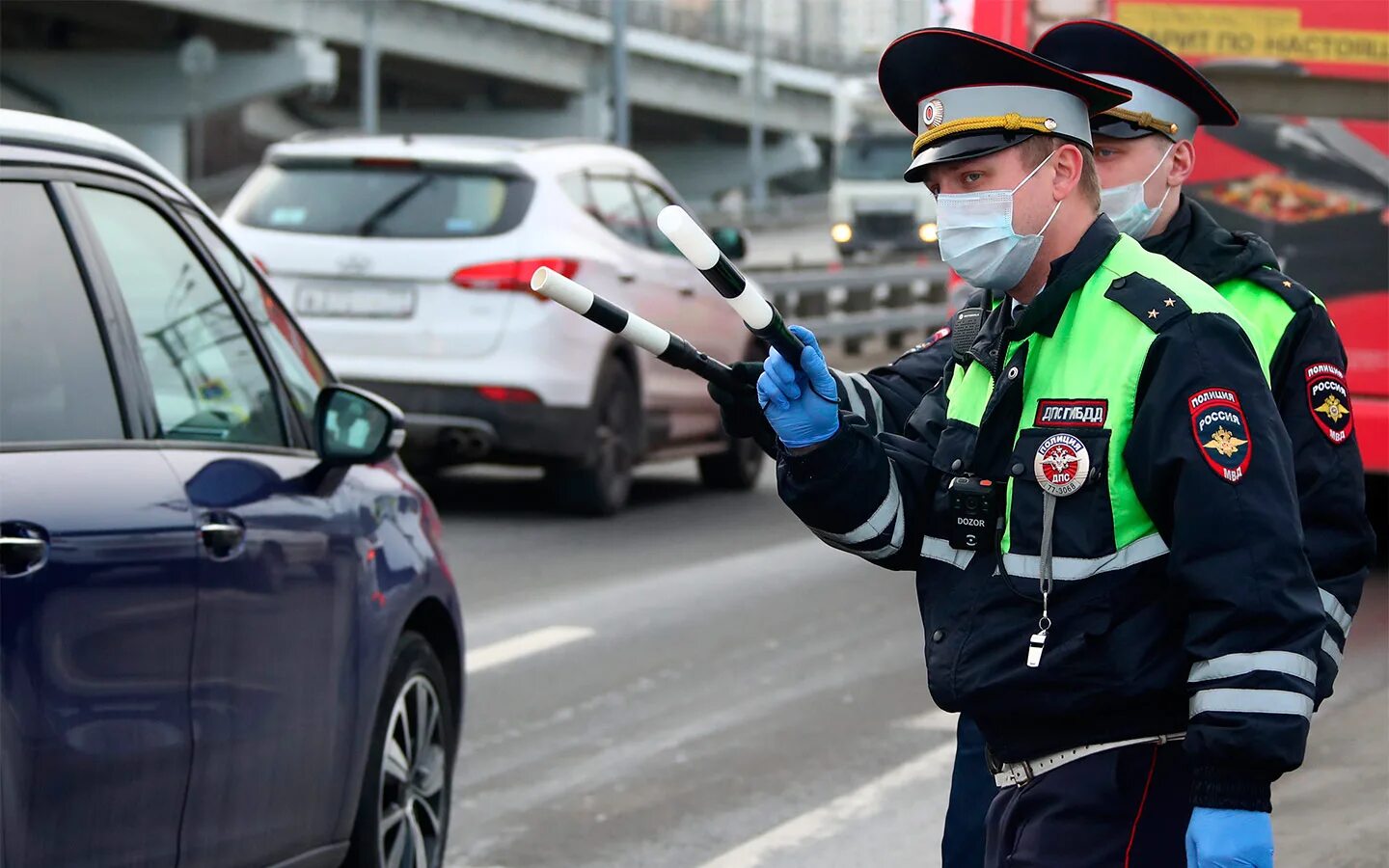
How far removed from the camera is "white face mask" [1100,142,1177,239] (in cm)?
459

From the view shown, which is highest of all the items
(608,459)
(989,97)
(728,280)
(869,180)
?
(989,97)

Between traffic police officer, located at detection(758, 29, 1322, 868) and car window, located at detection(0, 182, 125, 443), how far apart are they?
1.24 meters

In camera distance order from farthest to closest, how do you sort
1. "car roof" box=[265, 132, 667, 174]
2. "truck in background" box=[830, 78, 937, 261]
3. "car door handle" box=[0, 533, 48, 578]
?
"truck in background" box=[830, 78, 937, 261] → "car roof" box=[265, 132, 667, 174] → "car door handle" box=[0, 533, 48, 578]

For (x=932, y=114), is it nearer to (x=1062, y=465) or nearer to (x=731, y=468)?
(x=1062, y=465)

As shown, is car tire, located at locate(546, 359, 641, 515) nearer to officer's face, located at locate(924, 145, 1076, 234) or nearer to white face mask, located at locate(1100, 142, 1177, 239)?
white face mask, located at locate(1100, 142, 1177, 239)

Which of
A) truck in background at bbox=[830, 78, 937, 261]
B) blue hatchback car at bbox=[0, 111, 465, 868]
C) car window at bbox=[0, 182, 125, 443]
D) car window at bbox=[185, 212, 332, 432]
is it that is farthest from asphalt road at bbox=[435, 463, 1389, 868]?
truck in background at bbox=[830, 78, 937, 261]

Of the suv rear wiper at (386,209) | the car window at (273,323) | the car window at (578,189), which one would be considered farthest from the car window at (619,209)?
the car window at (273,323)

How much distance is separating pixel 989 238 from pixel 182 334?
1812 mm

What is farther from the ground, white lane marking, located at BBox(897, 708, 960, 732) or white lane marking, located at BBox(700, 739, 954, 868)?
white lane marking, located at BBox(700, 739, 954, 868)

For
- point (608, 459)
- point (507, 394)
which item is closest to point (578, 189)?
point (507, 394)

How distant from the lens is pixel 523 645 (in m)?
8.93

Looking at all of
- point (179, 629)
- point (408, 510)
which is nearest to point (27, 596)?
point (179, 629)

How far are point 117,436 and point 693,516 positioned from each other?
8.86 m

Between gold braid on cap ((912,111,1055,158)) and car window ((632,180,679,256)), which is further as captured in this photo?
car window ((632,180,679,256))
